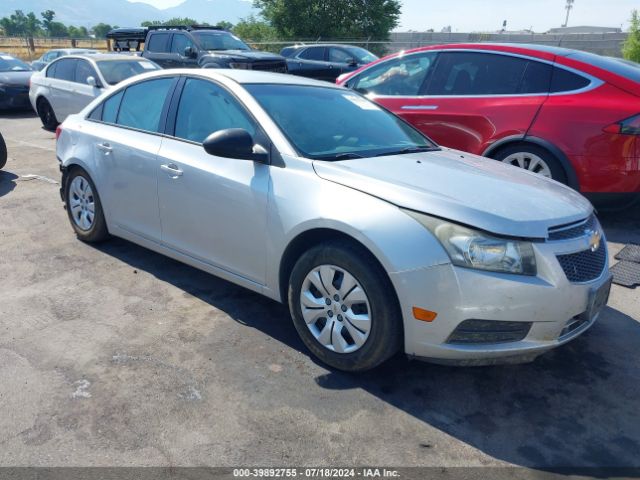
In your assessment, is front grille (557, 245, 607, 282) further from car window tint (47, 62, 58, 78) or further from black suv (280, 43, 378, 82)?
black suv (280, 43, 378, 82)

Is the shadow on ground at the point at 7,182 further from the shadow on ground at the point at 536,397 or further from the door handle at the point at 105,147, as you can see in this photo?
the shadow on ground at the point at 536,397

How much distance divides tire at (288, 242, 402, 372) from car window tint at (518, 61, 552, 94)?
3682mm

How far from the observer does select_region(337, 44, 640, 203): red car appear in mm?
5148

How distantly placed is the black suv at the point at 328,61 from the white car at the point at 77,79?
6.42 metres

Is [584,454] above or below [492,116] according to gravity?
below

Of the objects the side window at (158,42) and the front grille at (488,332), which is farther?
the side window at (158,42)

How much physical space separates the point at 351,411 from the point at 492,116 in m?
3.97

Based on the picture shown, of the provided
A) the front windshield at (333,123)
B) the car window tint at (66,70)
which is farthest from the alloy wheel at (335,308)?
the car window tint at (66,70)

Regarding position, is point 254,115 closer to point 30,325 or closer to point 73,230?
point 30,325

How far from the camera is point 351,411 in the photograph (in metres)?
2.85

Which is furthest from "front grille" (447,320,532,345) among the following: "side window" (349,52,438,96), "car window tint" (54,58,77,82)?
"car window tint" (54,58,77,82)

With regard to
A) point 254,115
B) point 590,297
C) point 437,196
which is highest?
point 254,115

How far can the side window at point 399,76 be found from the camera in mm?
6477

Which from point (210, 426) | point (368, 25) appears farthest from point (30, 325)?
point (368, 25)
